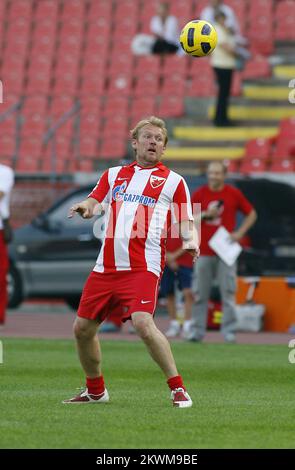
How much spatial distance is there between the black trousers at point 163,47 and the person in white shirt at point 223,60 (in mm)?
2397

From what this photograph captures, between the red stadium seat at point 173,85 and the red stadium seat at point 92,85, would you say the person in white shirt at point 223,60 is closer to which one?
the red stadium seat at point 173,85

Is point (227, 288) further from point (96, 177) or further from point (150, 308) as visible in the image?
point (96, 177)

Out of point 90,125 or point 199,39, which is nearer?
point 199,39

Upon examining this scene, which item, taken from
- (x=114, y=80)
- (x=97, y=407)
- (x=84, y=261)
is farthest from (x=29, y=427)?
(x=114, y=80)

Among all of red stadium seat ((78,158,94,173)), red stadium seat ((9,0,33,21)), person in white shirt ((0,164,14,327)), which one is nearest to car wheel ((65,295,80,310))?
red stadium seat ((78,158,94,173))

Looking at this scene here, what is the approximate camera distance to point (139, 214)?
10047 millimetres

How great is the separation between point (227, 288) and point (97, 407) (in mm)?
7611

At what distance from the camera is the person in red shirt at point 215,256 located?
1733 cm

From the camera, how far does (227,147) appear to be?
89.4 ft

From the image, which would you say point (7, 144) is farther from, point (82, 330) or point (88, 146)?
point (82, 330)

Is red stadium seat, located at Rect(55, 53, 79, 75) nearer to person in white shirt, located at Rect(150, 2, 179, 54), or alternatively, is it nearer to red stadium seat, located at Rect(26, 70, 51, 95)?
red stadium seat, located at Rect(26, 70, 51, 95)

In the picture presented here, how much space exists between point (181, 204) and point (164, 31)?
19.2m

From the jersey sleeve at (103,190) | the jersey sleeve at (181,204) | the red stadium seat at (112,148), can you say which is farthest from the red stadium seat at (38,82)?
the jersey sleeve at (181,204)

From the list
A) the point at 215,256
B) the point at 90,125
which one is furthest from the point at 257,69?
the point at 215,256
